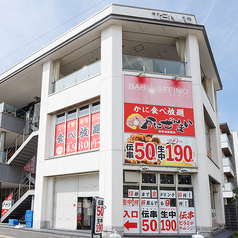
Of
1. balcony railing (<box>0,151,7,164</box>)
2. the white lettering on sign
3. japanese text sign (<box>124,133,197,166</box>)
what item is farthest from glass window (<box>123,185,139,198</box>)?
balcony railing (<box>0,151,7,164</box>)

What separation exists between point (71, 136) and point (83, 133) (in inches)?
36.8

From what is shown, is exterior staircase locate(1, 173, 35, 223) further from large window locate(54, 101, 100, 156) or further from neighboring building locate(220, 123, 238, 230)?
neighboring building locate(220, 123, 238, 230)

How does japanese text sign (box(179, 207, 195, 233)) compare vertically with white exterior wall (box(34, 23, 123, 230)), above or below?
below

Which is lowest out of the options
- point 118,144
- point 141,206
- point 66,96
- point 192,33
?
point 141,206

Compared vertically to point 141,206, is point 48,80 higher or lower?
higher

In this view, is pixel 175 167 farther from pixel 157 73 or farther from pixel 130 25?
pixel 130 25

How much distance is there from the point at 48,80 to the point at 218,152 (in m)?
12.7

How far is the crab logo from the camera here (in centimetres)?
1319

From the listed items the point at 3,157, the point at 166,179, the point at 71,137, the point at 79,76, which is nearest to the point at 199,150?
the point at 166,179

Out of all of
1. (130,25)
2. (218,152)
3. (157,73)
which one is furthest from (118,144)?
(218,152)

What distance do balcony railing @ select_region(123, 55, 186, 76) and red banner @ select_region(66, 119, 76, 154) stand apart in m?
4.42

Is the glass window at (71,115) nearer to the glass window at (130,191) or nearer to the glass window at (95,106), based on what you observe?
the glass window at (95,106)

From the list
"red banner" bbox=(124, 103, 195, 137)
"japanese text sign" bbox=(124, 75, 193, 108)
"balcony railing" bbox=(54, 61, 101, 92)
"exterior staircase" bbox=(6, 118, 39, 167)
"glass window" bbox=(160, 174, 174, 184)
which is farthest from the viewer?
"exterior staircase" bbox=(6, 118, 39, 167)

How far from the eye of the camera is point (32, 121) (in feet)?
68.9
